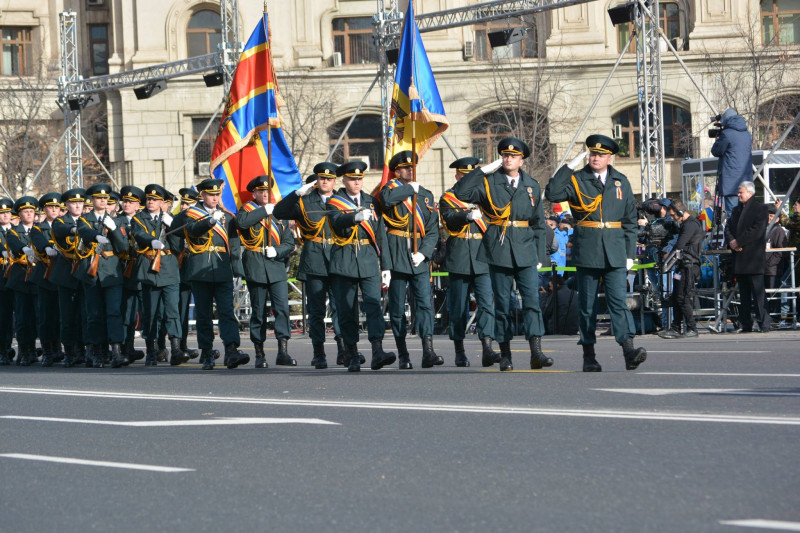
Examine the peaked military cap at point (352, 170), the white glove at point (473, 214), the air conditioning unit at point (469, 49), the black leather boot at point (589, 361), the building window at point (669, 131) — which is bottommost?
the black leather boot at point (589, 361)

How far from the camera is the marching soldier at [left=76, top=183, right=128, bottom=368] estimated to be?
17.0m

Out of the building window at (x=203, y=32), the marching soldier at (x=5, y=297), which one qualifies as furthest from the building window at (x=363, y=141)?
the marching soldier at (x=5, y=297)

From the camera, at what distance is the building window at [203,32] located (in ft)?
169

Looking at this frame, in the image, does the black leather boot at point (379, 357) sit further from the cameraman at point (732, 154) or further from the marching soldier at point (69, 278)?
the cameraman at point (732, 154)

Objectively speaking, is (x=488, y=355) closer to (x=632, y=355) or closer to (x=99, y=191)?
(x=632, y=355)

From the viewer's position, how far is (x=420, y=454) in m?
7.75

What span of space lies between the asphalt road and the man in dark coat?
5971mm

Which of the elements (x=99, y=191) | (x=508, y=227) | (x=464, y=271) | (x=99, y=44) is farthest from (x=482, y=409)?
(x=99, y=44)

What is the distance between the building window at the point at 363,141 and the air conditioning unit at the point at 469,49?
3466mm

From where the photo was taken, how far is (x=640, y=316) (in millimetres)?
19391

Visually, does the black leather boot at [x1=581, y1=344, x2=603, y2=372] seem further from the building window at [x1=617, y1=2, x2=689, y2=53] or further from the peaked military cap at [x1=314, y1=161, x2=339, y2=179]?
the building window at [x1=617, y1=2, x2=689, y2=53]

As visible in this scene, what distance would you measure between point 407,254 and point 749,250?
6007 mm

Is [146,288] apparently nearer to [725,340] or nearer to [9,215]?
[9,215]

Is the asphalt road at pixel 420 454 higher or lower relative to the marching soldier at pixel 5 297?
lower
